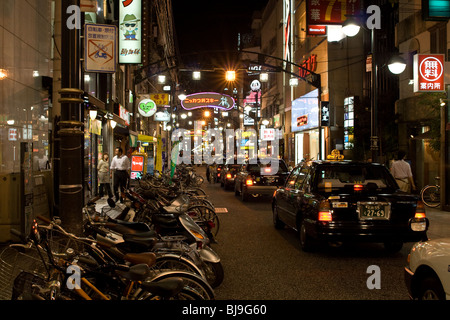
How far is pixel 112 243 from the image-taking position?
172 inches

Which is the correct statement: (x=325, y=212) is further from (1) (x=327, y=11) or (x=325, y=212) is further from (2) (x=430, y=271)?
(1) (x=327, y=11)

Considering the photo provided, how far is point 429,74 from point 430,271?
10925mm

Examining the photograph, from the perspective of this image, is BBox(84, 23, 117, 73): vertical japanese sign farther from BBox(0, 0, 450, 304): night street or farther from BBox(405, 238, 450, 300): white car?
BBox(405, 238, 450, 300): white car

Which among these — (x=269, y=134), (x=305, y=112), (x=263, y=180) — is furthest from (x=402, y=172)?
(x=269, y=134)

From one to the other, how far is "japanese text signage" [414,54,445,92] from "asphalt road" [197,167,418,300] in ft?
21.8

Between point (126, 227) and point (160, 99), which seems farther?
point (160, 99)

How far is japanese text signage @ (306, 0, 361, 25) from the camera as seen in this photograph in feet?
68.5

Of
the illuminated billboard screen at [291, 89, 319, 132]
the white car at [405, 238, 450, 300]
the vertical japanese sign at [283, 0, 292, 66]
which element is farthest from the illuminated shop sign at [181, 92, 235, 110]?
the white car at [405, 238, 450, 300]

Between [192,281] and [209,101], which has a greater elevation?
[209,101]

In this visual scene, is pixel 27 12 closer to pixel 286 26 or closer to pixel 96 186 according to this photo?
pixel 96 186

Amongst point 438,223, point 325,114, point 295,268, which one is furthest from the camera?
point 325,114

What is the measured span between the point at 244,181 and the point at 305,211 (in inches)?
348

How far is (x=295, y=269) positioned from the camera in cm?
695

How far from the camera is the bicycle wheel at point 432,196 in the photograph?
1503cm
